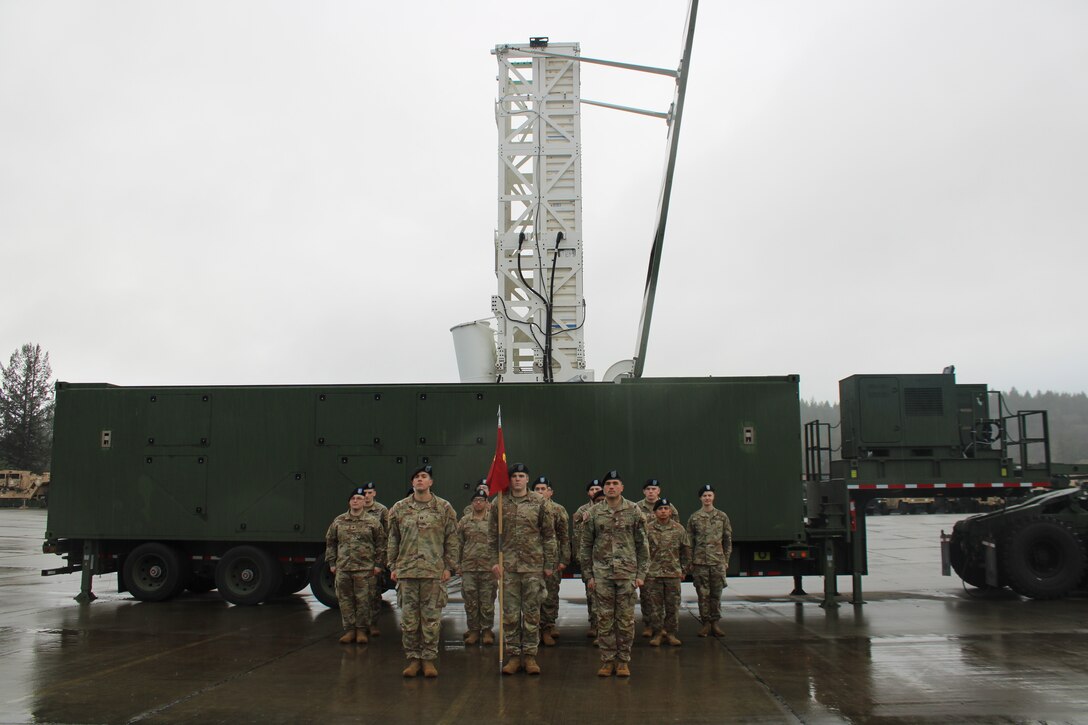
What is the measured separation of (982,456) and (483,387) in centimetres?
712

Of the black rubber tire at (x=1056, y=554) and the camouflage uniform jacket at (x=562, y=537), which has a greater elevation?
the camouflage uniform jacket at (x=562, y=537)

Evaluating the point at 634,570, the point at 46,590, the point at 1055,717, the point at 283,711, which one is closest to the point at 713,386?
the point at 634,570

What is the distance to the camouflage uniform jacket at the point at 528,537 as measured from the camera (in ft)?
25.4

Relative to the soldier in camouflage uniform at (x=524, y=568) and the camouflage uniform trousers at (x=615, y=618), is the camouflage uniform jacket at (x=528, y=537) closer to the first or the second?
the soldier in camouflage uniform at (x=524, y=568)

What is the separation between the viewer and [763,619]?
1067cm

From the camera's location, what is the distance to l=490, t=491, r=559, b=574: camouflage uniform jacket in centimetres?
775

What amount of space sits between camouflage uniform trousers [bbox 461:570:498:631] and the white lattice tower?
17.0 feet

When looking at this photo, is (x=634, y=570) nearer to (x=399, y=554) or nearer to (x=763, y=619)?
(x=399, y=554)

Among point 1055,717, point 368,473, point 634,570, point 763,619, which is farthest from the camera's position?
point 368,473

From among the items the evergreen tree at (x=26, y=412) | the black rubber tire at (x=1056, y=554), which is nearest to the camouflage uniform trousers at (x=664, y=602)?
the black rubber tire at (x=1056, y=554)

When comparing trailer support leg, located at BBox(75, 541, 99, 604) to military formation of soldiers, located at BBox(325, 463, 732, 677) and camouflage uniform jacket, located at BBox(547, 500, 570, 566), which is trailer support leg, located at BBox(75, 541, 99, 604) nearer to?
military formation of soldiers, located at BBox(325, 463, 732, 677)

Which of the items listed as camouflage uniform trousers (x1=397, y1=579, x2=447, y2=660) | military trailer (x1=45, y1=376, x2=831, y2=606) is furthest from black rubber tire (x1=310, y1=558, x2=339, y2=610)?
camouflage uniform trousers (x1=397, y1=579, x2=447, y2=660)

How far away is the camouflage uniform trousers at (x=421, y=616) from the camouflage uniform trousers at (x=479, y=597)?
1.13 metres

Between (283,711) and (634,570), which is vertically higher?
(634,570)
